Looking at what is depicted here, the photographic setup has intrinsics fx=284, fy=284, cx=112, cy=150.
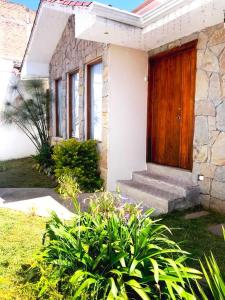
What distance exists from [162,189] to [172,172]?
1.62 feet

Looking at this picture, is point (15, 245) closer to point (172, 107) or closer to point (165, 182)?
point (165, 182)

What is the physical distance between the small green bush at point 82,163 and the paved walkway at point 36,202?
65cm

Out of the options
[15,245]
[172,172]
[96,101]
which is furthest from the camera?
[96,101]

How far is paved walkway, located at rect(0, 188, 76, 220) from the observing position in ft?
17.4

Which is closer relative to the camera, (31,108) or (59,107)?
(31,108)

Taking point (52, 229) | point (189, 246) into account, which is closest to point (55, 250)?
point (52, 229)

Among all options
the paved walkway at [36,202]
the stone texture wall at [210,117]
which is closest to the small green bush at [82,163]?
the paved walkway at [36,202]

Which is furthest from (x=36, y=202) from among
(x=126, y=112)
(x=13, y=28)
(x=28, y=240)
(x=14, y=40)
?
(x=13, y=28)

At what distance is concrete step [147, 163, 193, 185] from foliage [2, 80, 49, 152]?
207 inches

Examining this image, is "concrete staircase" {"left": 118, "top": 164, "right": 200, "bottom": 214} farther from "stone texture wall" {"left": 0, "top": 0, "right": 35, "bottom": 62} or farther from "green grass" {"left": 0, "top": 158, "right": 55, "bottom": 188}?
"stone texture wall" {"left": 0, "top": 0, "right": 35, "bottom": 62}

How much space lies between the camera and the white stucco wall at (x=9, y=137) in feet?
39.5

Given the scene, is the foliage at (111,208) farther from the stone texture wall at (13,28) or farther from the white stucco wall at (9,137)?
the stone texture wall at (13,28)

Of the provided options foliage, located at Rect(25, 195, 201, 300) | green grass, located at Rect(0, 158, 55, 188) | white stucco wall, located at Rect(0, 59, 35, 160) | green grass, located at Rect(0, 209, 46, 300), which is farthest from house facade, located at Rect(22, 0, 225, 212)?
white stucco wall, located at Rect(0, 59, 35, 160)

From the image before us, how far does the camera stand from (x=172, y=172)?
5977mm
